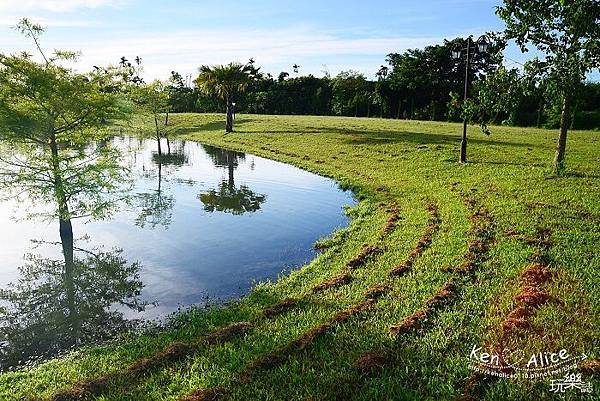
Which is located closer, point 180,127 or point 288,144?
point 288,144

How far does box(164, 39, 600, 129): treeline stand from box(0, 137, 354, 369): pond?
3035 centimetres

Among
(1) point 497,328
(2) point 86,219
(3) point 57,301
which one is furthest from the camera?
(2) point 86,219

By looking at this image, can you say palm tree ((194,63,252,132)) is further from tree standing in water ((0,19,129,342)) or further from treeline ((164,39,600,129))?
tree standing in water ((0,19,129,342))

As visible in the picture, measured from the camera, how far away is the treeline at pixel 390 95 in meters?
55.5

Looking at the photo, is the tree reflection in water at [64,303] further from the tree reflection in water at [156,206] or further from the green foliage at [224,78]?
the green foliage at [224,78]

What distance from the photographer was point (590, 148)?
29.7 metres

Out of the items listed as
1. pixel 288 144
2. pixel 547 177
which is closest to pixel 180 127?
pixel 288 144

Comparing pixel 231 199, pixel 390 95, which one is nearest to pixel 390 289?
pixel 231 199

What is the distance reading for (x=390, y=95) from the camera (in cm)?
7331

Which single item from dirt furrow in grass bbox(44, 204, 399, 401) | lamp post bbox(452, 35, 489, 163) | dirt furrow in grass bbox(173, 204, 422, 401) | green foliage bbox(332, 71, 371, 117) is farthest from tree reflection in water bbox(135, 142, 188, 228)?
green foliage bbox(332, 71, 371, 117)

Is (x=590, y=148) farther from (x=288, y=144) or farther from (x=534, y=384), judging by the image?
(x=534, y=384)

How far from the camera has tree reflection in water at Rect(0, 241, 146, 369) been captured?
9.05 meters

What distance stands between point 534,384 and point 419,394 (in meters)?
1.65

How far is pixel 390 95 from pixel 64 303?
68.8m
